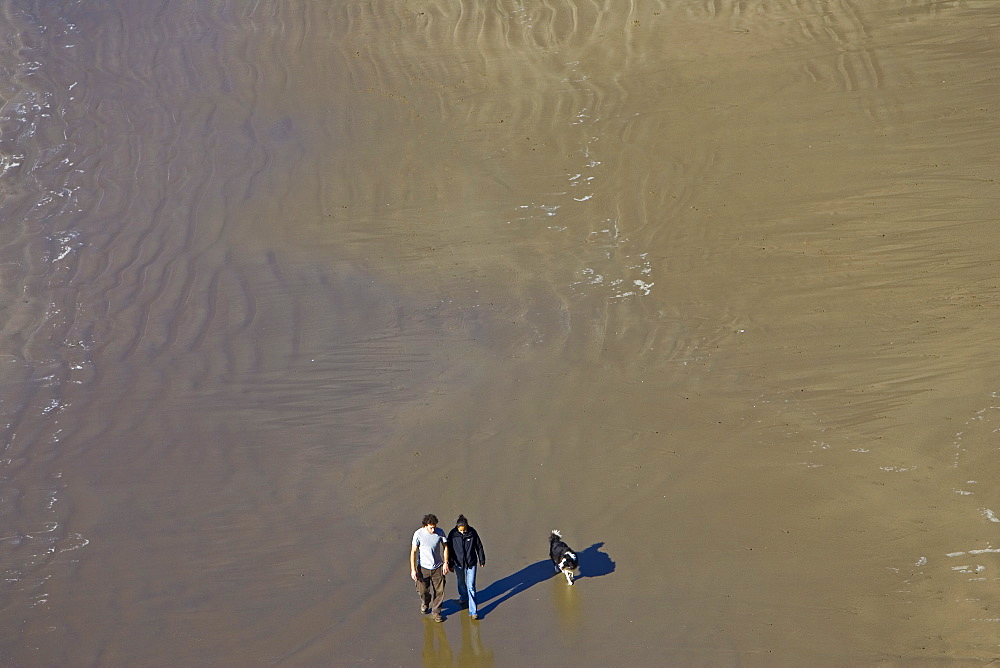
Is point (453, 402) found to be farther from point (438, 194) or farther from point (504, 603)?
point (438, 194)

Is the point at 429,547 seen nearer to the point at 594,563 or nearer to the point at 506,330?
the point at 594,563

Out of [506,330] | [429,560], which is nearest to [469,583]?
[429,560]

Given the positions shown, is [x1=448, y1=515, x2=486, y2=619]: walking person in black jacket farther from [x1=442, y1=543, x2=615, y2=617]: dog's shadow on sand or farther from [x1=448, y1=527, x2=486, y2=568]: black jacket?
[x1=442, y1=543, x2=615, y2=617]: dog's shadow on sand

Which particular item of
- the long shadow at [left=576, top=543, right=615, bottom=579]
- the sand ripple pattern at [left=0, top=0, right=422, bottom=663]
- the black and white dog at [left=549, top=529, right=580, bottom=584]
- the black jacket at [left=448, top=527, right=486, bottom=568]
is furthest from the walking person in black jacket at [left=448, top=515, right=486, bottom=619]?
the sand ripple pattern at [left=0, top=0, right=422, bottom=663]

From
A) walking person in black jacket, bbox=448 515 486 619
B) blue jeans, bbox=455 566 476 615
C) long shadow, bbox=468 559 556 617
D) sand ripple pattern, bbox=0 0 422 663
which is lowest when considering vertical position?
long shadow, bbox=468 559 556 617

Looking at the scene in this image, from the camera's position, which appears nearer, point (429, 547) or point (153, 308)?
point (429, 547)

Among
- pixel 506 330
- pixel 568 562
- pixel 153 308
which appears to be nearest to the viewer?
pixel 568 562
